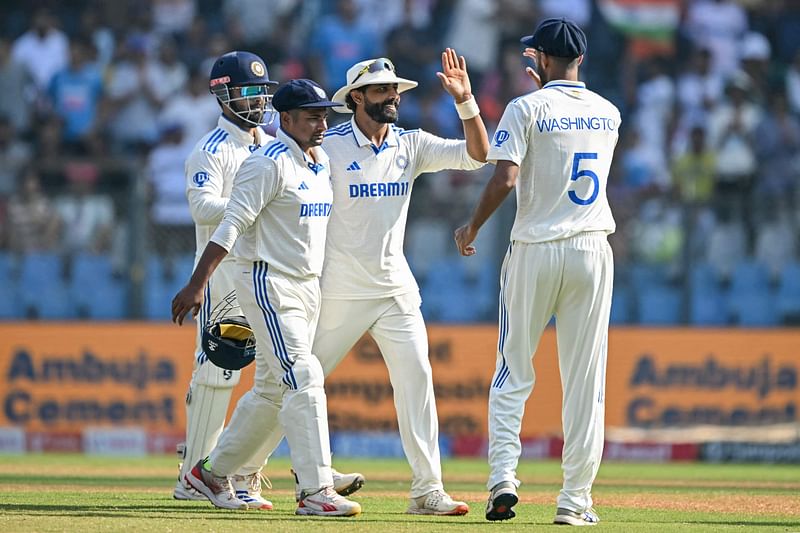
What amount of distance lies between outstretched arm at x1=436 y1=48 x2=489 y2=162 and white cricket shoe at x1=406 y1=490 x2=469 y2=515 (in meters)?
1.91

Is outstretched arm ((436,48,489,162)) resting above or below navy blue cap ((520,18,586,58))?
below

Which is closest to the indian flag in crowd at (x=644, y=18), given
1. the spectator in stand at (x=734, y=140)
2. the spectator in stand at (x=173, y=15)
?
the spectator in stand at (x=734, y=140)

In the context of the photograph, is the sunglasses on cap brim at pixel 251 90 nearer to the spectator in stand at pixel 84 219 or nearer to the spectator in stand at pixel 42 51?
the spectator in stand at pixel 84 219

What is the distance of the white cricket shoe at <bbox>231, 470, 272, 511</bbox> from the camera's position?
8.06 metres

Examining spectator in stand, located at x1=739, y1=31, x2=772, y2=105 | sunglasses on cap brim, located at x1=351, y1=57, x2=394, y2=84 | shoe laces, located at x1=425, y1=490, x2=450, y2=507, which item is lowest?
shoe laces, located at x1=425, y1=490, x2=450, y2=507

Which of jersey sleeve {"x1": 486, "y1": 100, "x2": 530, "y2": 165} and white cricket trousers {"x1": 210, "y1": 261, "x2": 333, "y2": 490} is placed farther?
white cricket trousers {"x1": 210, "y1": 261, "x2": 333, "y2": 490}

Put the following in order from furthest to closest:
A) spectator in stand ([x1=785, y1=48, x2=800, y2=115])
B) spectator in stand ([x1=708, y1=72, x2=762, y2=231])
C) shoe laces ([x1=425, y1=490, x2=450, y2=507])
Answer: spectator in stand ([x1=785, y1=48, x2=800, y2=115]) < spectator in stand ([x1=708, y1=72, x2=762, y2=231]) < shoe laces ([x1=425, y1=490, x2=450, y2=507])

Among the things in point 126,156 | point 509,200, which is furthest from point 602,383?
point 126,156

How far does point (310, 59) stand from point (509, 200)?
400 centimetres

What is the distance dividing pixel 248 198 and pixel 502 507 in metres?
2.08

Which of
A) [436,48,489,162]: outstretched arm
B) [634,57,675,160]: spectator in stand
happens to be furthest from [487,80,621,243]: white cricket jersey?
[634,57,675,160]: spectator in stand

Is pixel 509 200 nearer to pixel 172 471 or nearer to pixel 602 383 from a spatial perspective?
pixel 172 471

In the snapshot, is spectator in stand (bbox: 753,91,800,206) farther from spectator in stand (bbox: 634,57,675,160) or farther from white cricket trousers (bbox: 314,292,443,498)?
white cricket trousers (bbox: 314,292,443,498)

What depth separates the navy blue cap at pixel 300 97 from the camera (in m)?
7.53
